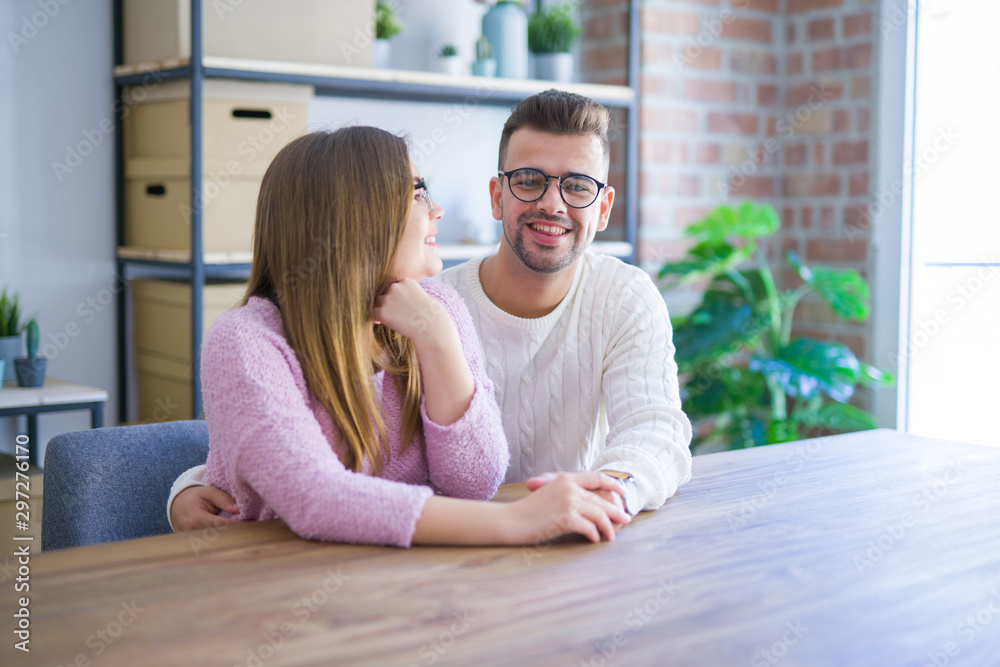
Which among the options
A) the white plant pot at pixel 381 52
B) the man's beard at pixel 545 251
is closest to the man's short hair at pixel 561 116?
the man's beard at pixel 545 251

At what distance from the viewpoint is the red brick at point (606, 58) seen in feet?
10.6

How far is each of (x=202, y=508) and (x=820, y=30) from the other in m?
2.91

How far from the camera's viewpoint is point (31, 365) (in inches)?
88.7

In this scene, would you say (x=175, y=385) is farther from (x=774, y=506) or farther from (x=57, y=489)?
(x=774, y=506)

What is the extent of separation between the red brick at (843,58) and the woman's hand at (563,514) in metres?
2.58

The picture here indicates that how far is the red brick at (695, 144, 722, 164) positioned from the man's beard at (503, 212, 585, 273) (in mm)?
1789

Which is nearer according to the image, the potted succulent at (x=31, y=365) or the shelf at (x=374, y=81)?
the potted succulent at (x=31, y=365)

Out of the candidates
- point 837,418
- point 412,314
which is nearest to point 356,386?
point 412,314

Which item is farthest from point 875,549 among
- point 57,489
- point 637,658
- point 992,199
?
point 992,199

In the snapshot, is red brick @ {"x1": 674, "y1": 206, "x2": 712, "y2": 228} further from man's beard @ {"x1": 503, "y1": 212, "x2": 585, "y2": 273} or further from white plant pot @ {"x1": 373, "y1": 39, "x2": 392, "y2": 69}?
man's beard @ {"x1": 503, "y1": 212, "x2": 585, "y2": 273}

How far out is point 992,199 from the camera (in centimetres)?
304

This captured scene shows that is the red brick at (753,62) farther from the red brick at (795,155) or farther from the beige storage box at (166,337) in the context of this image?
the beige storage box at (166,337)

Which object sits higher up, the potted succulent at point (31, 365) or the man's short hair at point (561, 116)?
the man's short hair at point (561, 116)

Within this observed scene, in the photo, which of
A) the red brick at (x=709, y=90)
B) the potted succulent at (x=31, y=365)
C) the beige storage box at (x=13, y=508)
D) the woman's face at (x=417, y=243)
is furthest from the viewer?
the red brick at (x=709, y=90)
